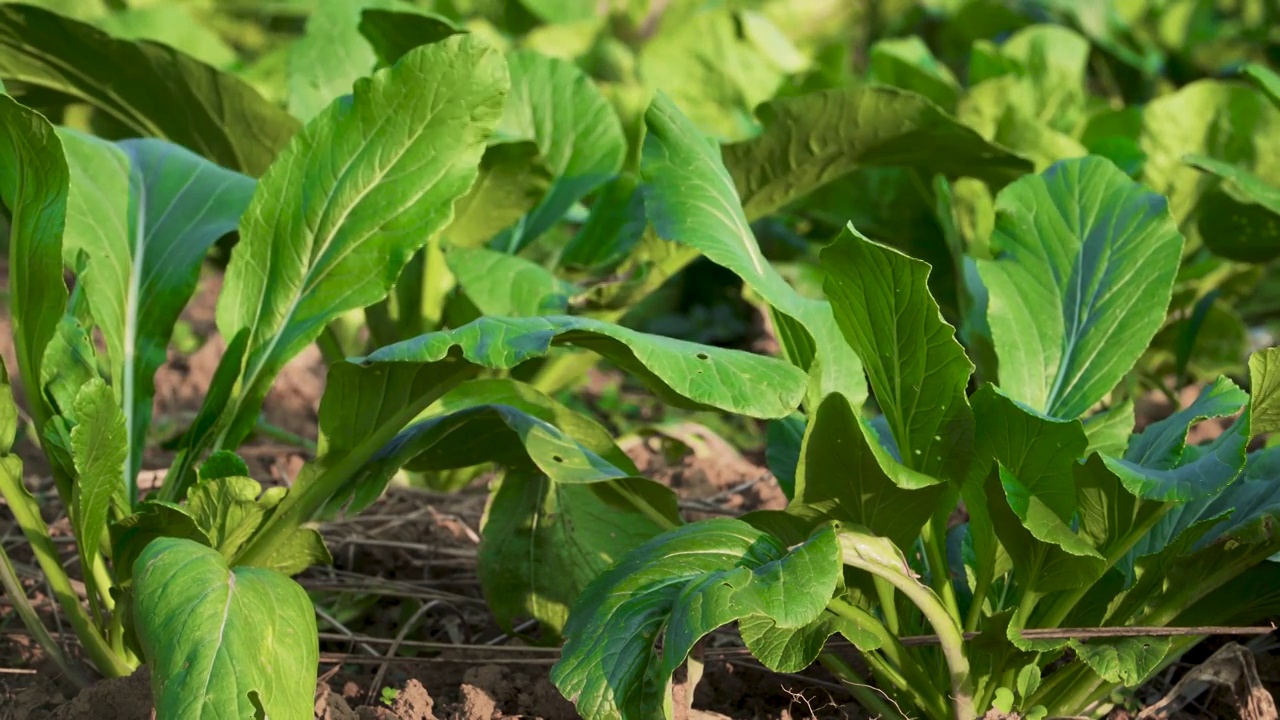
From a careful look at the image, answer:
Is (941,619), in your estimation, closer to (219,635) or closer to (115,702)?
(219,635)

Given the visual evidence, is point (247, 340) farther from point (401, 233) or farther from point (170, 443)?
point (170, 443)

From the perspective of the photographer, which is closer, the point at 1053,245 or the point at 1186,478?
the point at 1186,478

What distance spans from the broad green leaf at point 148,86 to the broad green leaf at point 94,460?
0.89m

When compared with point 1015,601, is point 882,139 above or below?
above

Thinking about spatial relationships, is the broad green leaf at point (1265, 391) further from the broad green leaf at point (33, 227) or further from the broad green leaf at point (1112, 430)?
the broad green leaf at point (33, 227)

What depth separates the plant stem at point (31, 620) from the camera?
169 centimetres

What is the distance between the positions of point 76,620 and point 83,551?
0.10 m

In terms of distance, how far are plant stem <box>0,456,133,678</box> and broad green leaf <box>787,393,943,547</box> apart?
911 mm

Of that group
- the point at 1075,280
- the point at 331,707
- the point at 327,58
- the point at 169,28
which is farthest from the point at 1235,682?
the point at 169,28

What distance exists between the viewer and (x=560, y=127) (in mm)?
2609

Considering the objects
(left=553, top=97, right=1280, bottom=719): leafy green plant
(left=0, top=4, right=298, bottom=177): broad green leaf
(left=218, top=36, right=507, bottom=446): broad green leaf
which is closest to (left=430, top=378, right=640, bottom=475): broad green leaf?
(left=218, top=36, right=507, bottom=446): broad green leaf

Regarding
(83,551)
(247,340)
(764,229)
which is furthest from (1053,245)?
(764,229)

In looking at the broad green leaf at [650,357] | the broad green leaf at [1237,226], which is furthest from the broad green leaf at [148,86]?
the broad green leaf at [1237,226]

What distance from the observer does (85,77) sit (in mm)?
2396
